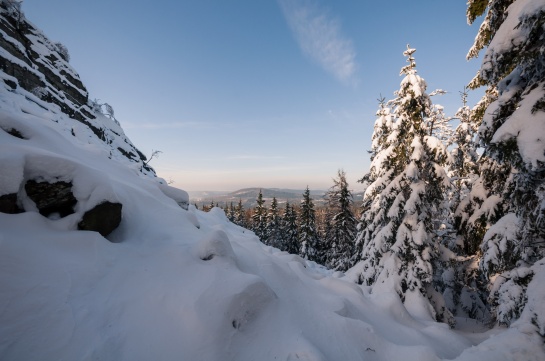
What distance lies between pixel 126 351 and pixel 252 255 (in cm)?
441

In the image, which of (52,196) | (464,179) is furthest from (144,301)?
(464,179)

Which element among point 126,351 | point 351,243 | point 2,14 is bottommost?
point 351,243

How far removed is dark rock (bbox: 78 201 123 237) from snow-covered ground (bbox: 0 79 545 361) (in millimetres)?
146

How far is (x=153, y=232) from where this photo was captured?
648 cm

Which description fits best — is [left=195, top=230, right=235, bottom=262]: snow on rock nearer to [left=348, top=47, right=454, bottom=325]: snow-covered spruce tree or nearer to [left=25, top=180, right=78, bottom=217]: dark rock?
[left=25, top=180, right=78, bottom=217]: dark rock

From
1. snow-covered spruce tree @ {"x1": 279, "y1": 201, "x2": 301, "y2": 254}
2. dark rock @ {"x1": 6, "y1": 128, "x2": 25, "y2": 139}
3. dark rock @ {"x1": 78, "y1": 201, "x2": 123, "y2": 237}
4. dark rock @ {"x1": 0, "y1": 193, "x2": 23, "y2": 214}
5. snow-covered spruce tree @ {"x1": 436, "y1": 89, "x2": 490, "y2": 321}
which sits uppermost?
dark rock @ {"x1": 6, "y1": 128, "x2": 25, "y2": 139}

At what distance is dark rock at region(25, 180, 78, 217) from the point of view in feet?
16.4

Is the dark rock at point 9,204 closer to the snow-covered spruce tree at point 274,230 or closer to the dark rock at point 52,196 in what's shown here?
the dark rock at point 52,196

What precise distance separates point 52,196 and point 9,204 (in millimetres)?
671

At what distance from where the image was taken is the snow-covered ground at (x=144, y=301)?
360 cm

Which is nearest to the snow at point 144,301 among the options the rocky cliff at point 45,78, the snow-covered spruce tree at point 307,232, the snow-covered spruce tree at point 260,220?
the rocky cliff at point 45,78

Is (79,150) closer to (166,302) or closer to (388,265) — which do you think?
(166,302)

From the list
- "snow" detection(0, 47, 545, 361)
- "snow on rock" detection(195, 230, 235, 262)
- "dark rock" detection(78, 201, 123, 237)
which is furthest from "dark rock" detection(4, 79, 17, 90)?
"snow on rock" detection(195, 230, 235, 262)

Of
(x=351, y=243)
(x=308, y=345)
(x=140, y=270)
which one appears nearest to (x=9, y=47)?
(x=140, y=270)
